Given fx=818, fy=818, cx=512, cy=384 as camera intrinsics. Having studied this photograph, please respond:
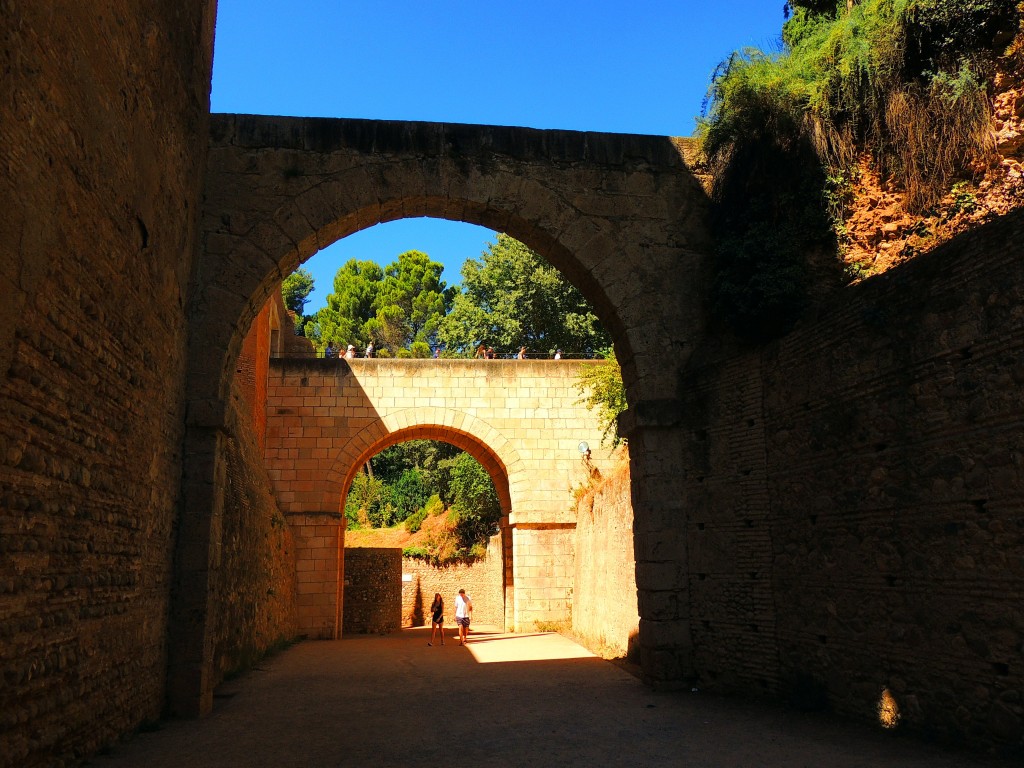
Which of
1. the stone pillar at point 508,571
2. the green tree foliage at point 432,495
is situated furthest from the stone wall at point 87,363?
the green tree foliage at point 432,495

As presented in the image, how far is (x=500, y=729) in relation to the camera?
6.47 metres

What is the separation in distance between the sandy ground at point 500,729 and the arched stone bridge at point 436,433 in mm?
7087

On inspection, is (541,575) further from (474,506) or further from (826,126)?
(826,126)

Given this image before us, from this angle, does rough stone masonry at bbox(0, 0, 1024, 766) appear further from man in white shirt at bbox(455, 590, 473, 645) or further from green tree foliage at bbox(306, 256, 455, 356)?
green tree foliage at bbox(306, 256, 455, 356)

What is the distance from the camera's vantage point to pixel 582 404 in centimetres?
1828

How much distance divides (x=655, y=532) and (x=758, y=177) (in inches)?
157

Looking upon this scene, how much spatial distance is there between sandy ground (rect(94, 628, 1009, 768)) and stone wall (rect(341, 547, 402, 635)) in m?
13.4

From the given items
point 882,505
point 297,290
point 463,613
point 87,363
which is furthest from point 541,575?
point 297,290

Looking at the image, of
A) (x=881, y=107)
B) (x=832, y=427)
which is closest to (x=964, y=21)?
(x=881, y=107)

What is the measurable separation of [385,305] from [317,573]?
90.9ft

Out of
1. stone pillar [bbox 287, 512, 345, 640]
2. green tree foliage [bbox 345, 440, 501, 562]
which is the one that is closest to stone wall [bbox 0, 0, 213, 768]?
stone pillar [bbox 287, 512, 345, 640]

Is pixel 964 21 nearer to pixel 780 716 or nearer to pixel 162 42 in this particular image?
pixel 780 716

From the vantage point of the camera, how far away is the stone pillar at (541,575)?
56.2 feet

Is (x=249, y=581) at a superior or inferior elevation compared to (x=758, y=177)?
inferior
